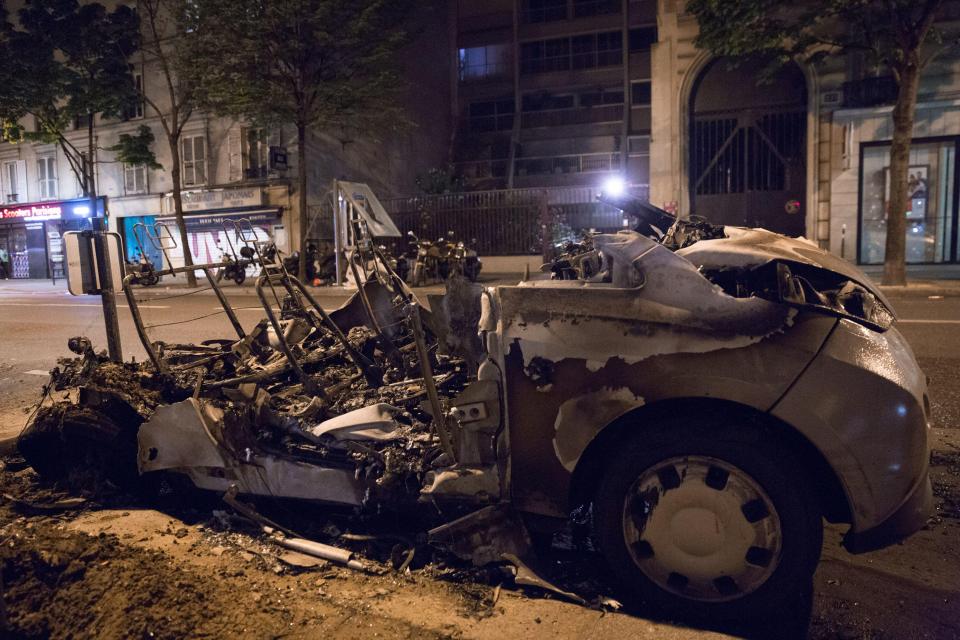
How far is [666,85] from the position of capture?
20.8 meters

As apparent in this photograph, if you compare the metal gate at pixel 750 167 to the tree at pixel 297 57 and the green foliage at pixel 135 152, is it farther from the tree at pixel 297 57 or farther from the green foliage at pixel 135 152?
the green foliage at pixel 135 152

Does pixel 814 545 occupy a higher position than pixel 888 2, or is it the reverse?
pixel 888 2

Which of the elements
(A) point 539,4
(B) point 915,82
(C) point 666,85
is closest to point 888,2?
(B) point 915,82

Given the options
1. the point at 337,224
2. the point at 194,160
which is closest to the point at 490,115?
the point at 194,160

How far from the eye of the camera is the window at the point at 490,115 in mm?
34438

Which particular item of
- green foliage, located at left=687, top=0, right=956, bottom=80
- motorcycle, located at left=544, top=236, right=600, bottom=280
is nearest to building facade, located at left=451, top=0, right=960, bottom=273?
green foliage, located at left=687, top=0, right=956, bottom=80

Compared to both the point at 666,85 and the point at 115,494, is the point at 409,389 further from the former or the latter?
the point at 666,85

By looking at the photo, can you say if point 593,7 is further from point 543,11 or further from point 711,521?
point 711,521

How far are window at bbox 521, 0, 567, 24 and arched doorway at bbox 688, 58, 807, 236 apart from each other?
14.0 m

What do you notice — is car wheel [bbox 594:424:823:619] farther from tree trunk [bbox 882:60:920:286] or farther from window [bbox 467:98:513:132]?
window [bbox 467:98:513:132]

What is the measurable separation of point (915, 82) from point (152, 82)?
2659cm

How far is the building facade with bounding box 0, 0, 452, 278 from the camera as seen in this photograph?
25.9 meters

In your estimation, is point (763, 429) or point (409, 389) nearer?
point (763, 429)

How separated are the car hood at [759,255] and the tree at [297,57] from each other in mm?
17909
